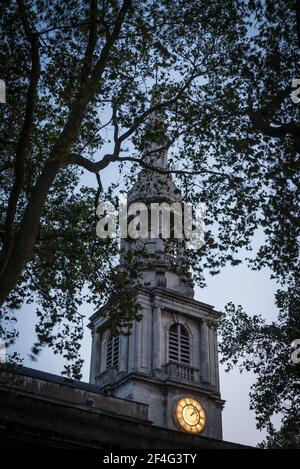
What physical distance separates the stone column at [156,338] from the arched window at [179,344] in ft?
4.44

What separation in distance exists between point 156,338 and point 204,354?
12.2ft

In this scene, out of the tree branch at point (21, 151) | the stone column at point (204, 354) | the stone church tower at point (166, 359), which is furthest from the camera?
the stone column at point (204, 354)

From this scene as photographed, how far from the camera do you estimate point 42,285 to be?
55.3 feet

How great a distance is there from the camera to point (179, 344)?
39.5 meters

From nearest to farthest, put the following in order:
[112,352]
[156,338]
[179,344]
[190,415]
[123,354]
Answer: [190,415] < [123,354] < [156,338] < [179,344] < [112,352]

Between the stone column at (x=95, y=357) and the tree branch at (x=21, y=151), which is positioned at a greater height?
the stone column at (x=95, y=357)

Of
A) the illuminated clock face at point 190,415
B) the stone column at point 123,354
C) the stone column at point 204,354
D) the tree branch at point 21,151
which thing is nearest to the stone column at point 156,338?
the stone column at point 123,354

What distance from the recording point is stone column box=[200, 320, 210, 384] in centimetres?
3891

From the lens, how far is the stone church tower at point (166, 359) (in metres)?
36.1

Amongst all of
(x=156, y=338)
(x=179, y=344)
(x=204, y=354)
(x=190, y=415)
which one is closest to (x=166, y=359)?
(x=156, y=338)

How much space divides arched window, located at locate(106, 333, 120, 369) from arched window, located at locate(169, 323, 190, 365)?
334cm

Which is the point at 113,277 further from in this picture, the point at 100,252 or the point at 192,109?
the point at 192,109

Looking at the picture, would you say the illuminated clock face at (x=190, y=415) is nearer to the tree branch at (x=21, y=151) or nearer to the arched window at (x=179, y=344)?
the arched window at (x=179, y=344)

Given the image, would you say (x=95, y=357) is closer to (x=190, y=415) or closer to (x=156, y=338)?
(x=156, y=338)
